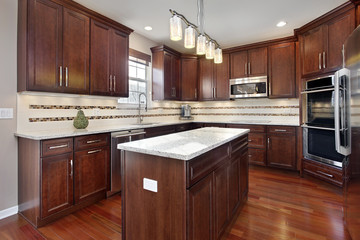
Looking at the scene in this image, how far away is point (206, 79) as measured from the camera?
4652 millimetres

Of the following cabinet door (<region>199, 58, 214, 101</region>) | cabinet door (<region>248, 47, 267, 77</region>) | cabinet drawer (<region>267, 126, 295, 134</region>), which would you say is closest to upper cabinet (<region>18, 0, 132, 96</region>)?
cabinet door (<region>199, 58, 214, 101</region>)

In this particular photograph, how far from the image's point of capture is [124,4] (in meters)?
2.68

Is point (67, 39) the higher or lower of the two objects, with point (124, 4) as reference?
lower

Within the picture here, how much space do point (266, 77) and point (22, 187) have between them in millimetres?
4248

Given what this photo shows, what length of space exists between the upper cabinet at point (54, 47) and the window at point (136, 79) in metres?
0.98

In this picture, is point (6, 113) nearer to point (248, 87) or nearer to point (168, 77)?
point (168, 77)

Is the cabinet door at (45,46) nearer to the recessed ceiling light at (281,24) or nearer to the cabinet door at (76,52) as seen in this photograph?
the cabinet door at (76,52)

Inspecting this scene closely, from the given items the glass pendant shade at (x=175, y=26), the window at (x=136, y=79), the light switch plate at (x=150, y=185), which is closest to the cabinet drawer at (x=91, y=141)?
the window at (x=136, y=79)

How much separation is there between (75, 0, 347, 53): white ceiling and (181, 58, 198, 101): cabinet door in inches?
39.0

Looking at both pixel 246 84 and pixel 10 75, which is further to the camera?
pixel 246 84

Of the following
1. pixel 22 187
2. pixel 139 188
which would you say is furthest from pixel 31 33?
pixel 139 188

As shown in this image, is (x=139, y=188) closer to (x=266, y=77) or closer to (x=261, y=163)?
(x=261, y=163)

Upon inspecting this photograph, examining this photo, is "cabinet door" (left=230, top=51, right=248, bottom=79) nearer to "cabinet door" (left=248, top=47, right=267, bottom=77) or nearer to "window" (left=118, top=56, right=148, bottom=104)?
"cabinet door" (left=248, top=47, right=267, bottom=77)

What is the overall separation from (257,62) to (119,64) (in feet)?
9.09
